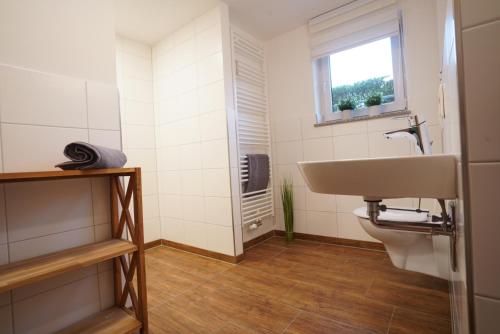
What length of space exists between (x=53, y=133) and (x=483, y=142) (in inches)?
53.1

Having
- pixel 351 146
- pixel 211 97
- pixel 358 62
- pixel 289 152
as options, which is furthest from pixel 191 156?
pixel 358 62

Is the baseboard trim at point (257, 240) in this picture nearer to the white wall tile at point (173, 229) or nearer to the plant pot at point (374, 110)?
the white wall tile at point (173, 229)

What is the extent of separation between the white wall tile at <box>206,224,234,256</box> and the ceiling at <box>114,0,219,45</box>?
5.75 ft

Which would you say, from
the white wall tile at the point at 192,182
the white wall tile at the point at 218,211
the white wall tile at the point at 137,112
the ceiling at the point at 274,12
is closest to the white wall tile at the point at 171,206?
the white wall tile at the point at 192,182

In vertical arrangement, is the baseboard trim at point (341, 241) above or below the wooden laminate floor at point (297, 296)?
above

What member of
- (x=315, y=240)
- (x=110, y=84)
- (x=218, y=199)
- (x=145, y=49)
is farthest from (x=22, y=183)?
(x=315, y=240)

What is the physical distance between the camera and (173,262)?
6.32ft

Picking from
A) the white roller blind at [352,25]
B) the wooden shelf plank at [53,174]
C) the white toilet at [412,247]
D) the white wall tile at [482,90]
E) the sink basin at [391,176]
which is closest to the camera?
the white wall tile at [482,90]

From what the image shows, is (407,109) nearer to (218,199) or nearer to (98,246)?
(218,199)

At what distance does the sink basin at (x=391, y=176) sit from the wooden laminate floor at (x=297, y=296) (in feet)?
2.66

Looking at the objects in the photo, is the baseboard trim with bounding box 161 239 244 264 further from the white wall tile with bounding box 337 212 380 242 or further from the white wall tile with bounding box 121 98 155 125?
the white wall tile with bounding box 121 98 155 125

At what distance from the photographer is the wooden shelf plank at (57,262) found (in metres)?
0.75

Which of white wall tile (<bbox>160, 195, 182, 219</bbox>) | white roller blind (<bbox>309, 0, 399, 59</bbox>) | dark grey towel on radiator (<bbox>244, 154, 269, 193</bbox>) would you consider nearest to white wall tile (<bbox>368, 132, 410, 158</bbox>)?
white roller blind (<bbox>309, 0, 399, 59</bbox>)

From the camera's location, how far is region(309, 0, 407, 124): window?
179cm
